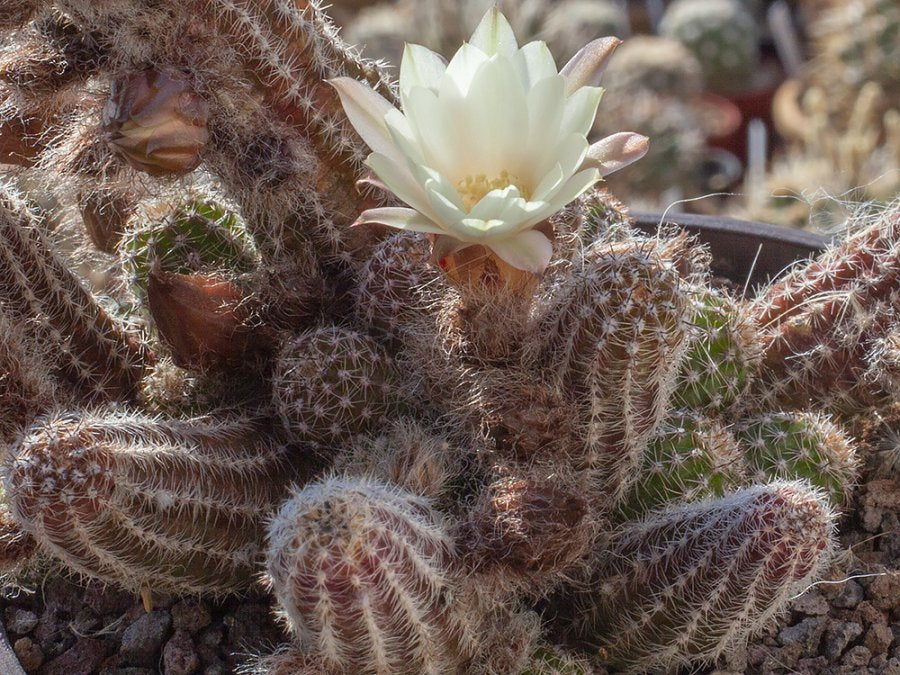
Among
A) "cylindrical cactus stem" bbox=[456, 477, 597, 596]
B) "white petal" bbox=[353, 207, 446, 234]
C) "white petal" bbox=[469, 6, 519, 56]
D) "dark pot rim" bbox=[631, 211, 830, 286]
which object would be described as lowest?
"dark pot rim" bbox=[631, 211, 830, 286]

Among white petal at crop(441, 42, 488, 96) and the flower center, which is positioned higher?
white petal at crop(441, 42, 488, 96)

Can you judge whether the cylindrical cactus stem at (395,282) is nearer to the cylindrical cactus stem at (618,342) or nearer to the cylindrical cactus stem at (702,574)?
the cylindrical cactus stem at (618,342)

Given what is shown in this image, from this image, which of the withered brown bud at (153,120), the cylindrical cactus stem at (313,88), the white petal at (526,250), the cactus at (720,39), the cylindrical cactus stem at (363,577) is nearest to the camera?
the cylindrical cactus stem at (363,577)

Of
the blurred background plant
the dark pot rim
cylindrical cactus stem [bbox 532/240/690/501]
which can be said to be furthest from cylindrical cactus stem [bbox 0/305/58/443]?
the blurred background plant

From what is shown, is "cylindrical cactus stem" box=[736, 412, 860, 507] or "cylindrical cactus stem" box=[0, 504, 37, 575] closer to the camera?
"cylindrical cactus stem" box=[0, 504, 37, 575]

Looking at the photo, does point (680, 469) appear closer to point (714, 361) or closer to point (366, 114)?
point (714, 361)

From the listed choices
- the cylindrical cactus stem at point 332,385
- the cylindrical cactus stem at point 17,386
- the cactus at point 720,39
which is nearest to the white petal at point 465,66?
the cylindrical cactus stem at point 332,385

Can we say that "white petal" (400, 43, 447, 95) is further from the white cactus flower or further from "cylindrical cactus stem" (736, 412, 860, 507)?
Answer: "cylindrical cactus stem" (736, 412, 860, 507)

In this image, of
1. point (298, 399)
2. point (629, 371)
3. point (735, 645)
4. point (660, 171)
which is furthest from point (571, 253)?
point (660, 171)
